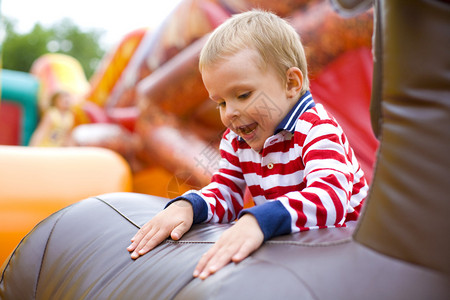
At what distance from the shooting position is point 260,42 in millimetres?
769

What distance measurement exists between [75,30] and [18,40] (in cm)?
100

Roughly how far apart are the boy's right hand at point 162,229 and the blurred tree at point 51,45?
19.4 feet

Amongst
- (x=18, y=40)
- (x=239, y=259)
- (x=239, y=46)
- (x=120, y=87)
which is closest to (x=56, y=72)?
(x=120, y=87)

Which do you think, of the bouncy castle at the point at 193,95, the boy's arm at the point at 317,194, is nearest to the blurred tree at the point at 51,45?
the bouncy castle at the point at 193,95

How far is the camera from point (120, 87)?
2.60 m

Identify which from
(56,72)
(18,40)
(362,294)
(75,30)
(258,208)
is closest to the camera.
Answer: (362,294)

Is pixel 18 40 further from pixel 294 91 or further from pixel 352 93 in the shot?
pixel 294 91

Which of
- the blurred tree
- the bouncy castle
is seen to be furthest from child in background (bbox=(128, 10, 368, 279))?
the blurred tree

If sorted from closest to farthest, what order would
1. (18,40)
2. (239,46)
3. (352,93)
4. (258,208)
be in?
(258,208)
(239,46)
(352,93)
(18,40)

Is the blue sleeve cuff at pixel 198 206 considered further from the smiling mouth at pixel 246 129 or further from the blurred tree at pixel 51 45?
the blurred tree at pixel 51 45

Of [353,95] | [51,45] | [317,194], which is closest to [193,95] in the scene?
[353,95]

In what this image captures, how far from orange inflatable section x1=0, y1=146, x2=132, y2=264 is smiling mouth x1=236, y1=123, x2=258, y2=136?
74 cm

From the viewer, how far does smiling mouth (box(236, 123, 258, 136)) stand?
2.60 ft

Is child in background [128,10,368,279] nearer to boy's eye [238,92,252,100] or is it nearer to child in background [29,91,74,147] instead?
boy's eye [238,92,252,100]
